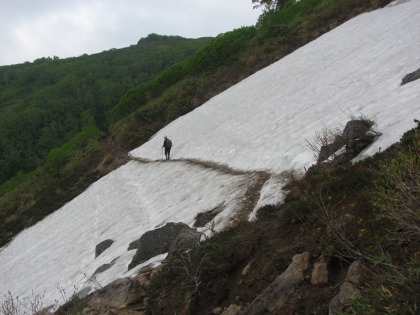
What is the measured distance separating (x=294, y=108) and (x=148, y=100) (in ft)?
81.5

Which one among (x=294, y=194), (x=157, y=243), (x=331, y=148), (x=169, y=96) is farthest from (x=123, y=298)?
(x=169, y=96)

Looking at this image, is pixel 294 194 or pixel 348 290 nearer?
pixel 348 290

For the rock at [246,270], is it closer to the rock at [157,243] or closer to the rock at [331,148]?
the rock at [157,243]

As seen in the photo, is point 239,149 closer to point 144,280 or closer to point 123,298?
point 144,280

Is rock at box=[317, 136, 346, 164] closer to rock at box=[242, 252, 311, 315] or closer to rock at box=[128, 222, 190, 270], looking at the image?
rock at box=[128, 222, 190, 270]

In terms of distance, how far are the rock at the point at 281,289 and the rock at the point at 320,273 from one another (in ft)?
0.50

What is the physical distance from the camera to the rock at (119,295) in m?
5.57

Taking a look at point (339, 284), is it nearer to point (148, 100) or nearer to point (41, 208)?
point (41, 208)

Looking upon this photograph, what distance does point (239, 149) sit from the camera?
12352mm

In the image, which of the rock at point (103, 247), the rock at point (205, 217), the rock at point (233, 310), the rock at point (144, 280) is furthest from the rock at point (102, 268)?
the rock at point (233, 310)

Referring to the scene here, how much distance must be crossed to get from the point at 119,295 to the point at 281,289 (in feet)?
10.8

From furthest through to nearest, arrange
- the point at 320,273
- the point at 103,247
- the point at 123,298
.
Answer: the point at 103,247
the point at 123,298
the point at 320,273

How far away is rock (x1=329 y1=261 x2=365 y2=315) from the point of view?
294 centimetres

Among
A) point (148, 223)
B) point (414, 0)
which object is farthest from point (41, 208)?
point (414, 0)
